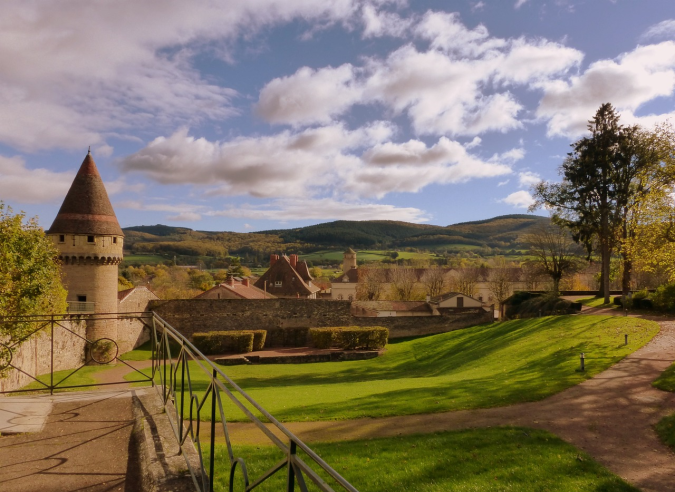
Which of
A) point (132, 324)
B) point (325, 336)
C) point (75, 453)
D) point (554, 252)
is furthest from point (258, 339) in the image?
point (75, 453)

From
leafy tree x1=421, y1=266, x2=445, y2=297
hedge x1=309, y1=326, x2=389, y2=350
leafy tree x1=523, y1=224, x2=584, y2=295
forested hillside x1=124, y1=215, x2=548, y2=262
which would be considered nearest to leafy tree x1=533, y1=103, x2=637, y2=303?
leafy tree x1=523, y1=224, x2=584, y2=295

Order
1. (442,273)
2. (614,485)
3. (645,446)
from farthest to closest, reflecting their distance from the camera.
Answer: (442,273) → (645,446) → (614,485)

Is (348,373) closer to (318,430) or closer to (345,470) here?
(318,430)

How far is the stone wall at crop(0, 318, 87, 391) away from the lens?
1536 cm

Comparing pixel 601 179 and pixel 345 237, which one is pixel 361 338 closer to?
pixel 601 179

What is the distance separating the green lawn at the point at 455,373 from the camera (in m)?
11.4

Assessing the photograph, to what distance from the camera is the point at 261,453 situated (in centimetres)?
742

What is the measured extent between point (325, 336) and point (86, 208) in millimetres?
18409

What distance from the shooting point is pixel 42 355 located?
18.7 metres

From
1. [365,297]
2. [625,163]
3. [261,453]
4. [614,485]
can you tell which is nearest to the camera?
[614,485]

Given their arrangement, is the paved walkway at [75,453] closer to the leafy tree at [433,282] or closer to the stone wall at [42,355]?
the stone wall at [42,355]

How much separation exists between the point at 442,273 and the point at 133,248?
10086cm

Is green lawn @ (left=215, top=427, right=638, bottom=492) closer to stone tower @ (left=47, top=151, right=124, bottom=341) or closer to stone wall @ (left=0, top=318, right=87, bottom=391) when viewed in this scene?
stone wall @ (left=0, top=318, right=87, bottom=391)

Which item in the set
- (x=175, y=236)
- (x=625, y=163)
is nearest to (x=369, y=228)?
(x=175, y=236)
